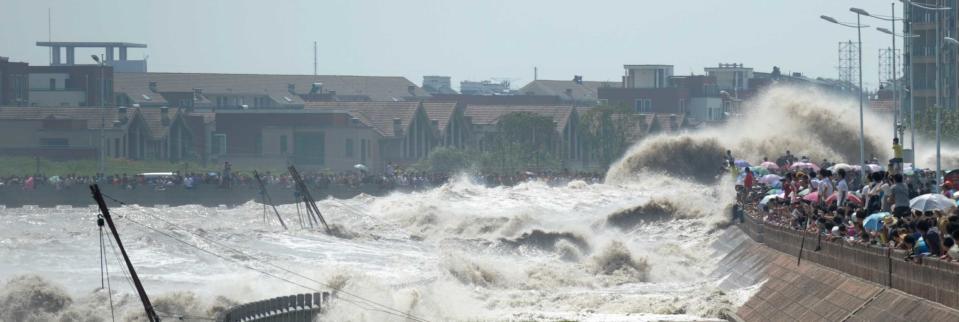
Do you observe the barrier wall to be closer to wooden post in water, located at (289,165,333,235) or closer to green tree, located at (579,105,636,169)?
wooden post in water, located at (289,165,333,235)

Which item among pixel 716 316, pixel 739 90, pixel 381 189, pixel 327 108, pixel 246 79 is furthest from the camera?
pixel 739 90

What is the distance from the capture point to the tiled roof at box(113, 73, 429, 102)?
433ft

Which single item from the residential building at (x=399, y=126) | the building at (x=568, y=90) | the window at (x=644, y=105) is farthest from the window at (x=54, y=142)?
the building at (x=568, y=90)

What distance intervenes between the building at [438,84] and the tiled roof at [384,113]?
6288 cm

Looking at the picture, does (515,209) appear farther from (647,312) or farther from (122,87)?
(122,87)

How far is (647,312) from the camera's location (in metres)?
35.7

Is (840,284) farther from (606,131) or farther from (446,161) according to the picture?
(606,131)

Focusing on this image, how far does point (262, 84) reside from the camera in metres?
142

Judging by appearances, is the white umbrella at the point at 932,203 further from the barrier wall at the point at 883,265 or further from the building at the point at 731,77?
the building at the point at 731,77

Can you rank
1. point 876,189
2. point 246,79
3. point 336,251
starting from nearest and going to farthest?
point 876,189, point 336,251, point 246,79

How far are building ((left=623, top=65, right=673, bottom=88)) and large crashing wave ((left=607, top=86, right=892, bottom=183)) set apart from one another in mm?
54926

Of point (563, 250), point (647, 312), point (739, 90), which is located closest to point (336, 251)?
point (563, 250)

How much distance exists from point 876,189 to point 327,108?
84428 millimetres

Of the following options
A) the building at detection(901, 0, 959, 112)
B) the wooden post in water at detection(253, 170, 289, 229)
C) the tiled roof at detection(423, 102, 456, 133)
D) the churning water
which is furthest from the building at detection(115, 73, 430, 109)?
the building at detection(901, 0, 959, 112)
